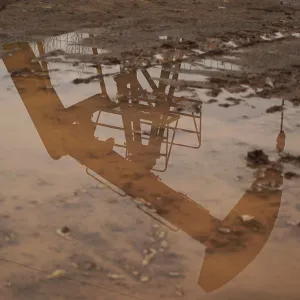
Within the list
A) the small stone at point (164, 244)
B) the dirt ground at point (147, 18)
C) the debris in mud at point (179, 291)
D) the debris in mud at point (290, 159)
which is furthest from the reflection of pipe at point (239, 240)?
the dirt ground at point (147, 18)

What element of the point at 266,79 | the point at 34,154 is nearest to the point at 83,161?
the point at 34,154

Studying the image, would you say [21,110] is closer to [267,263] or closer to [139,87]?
[139,87]

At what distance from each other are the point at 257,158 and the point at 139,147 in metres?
0.92

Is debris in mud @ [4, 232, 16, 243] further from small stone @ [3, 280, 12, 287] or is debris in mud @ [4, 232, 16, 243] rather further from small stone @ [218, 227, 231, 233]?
small stone @ [218, 227, 231, 233]

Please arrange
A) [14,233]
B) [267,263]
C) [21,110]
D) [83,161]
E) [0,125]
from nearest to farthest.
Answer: [267,263] → [14,233] → [83,161] → [0,125] → [21,110]

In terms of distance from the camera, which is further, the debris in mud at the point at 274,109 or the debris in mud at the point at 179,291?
the debris in mud at the point at 274,109

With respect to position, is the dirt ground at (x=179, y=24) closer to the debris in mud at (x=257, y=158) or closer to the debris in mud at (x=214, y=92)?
the debris in mud at (x=214, y=92)

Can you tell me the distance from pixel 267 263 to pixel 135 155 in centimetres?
154

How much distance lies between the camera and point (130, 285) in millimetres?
2705

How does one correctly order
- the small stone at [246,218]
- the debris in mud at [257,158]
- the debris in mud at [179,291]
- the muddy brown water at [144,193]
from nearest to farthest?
the debris in mud at [179,291], the muddy brown water at [144,193], the small stone at [246,218], the debris in mud at [257,158]

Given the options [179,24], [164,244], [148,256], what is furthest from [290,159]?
[179,24]

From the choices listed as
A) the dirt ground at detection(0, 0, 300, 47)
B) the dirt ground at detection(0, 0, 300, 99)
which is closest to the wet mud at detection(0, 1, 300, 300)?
the dirt ground at detection(0, 0, 300, 99)

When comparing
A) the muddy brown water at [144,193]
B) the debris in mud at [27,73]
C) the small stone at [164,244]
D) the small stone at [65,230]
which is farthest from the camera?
the debris in mud at [27,73]

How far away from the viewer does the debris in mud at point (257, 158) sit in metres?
3.98
